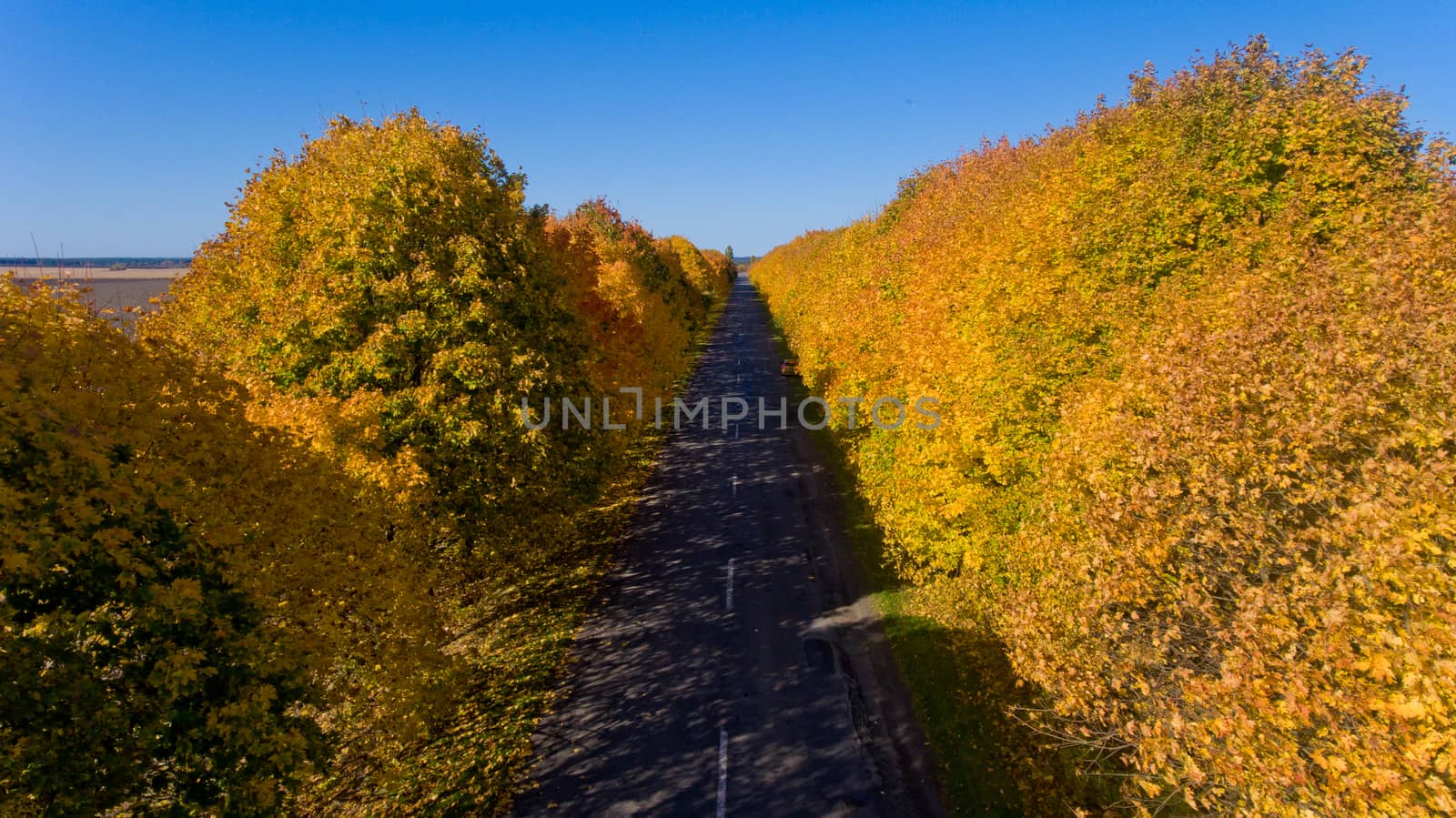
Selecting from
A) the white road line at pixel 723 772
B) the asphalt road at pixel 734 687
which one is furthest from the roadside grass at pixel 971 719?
the white road line at pixel 723 772

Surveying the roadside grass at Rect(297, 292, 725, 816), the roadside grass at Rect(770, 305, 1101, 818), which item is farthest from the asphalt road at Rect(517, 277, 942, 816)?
the roadside grass at Rect(297, 292, 725, 816)

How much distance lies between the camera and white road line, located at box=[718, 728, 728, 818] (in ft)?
41.8

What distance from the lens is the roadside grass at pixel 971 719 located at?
1257 cm

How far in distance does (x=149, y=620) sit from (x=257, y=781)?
8.91 feet

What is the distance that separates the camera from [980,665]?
1605 centimetres

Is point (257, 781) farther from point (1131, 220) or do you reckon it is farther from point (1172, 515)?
point (1131, 220)

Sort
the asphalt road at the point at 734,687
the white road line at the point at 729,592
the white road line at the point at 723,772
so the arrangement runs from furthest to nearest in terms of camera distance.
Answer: the white road line at the point at 729,592 < the asphalt road at the point at 734,687 < the white road line at the point at 723,772

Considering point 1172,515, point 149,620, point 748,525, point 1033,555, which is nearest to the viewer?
point 149,620

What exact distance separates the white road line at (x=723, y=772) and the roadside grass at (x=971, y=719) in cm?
464

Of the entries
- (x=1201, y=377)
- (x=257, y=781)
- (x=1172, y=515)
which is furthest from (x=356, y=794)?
(x=1201, y=377)

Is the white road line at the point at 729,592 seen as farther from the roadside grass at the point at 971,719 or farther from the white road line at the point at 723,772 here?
the white road line at the point at 723,772

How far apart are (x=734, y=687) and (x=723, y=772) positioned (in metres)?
2.72

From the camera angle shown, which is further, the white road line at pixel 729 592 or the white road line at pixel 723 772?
the white road line at pixel 729 592

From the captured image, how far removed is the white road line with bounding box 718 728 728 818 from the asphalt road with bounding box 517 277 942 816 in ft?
0.10
